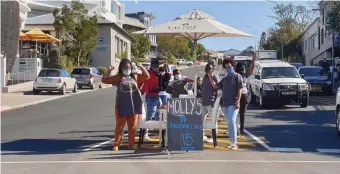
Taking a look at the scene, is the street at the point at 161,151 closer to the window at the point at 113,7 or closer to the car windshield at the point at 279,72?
the car windshield at the point at 279,72

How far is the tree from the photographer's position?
1845 inches

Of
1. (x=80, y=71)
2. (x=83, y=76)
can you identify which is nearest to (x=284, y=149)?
(x=83, y=76)

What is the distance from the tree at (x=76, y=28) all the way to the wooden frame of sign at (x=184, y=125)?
37018 mm

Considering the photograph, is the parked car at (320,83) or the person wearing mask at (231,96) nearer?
the person wearing mask at (231,96)

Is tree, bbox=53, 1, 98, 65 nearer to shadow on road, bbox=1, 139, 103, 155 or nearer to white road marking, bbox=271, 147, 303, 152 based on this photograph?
shadow on road, bbox=1, 139, 103, 155

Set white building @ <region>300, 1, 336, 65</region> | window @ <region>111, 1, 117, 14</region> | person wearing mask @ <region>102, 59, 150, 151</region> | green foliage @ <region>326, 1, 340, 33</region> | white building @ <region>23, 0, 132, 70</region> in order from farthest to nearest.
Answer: window @ <region>111, 1, 117, 14</region>
white building @ <region>23, 0, 132, 70</region>
white building @ <region>300, 1, 336, 65</region>
green foliage @ <region>326, 1, 340, 33</region>
person wearing mask @ <region>102, 59, 150, 151</region>

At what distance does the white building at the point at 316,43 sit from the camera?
169 feet

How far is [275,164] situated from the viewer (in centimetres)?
1000

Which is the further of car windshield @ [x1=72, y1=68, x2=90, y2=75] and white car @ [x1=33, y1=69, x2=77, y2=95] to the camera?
car windshield @ [x1=72, y1=68, x2=90, y2=75]

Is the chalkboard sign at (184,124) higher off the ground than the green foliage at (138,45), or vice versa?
the green foliage at (138,45)

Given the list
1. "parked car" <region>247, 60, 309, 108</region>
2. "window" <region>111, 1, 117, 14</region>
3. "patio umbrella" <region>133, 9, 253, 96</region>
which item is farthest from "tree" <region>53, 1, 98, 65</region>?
"patio umbrella" <region>133, 9, 253, 96</region>

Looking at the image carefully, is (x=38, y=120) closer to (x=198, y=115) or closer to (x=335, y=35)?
(x=198, y=115)

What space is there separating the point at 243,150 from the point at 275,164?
1776 millimetres

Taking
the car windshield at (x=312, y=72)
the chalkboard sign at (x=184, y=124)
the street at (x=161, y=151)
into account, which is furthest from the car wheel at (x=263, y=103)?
the chalkboard sign at (x=184, y=124)
